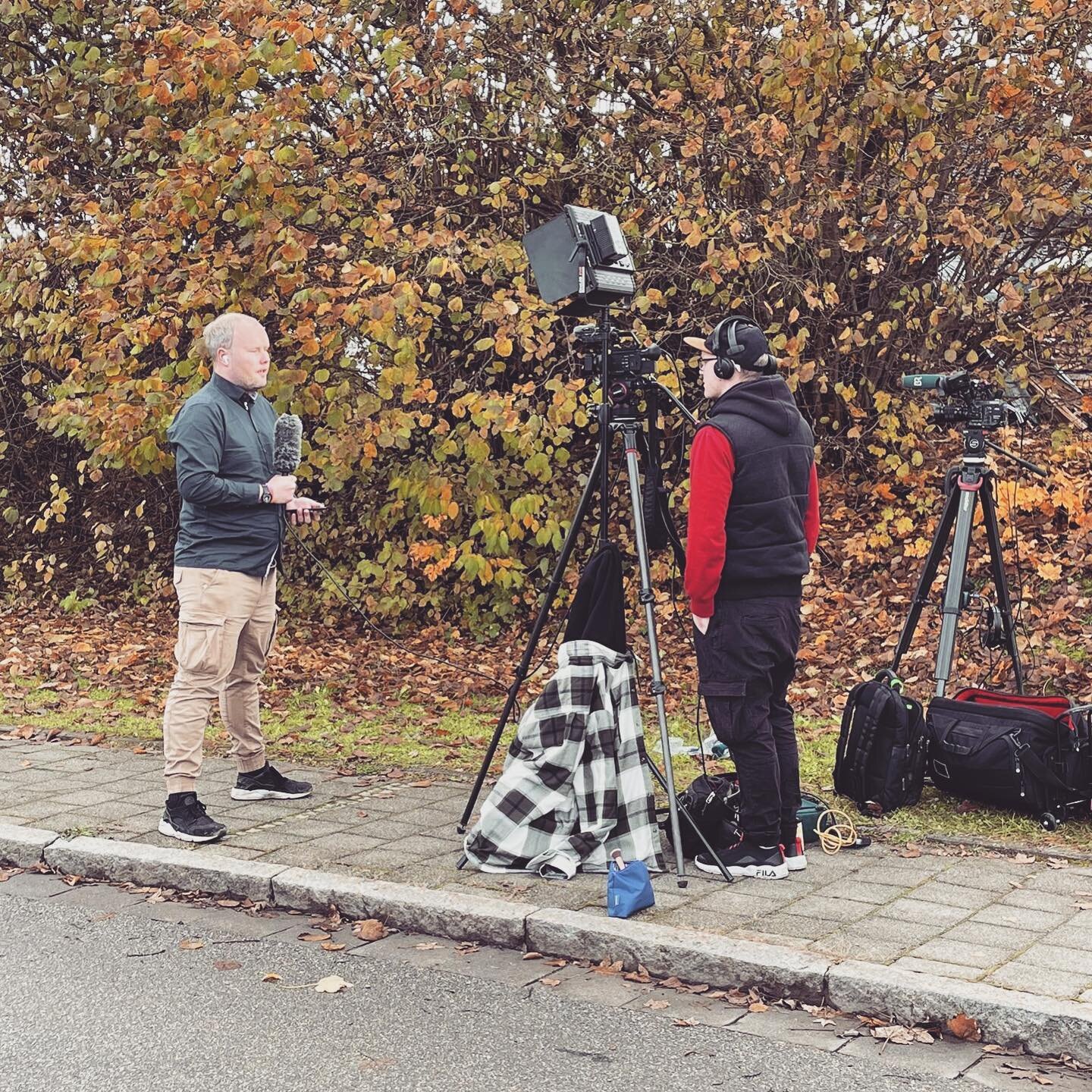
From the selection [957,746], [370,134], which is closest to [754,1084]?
[957,746]

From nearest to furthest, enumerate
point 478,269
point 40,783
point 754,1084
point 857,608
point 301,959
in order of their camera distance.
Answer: point 754,1084, point 301,959, point 40,783, point 478,269, point 857,608

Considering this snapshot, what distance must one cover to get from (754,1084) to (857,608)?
689cm

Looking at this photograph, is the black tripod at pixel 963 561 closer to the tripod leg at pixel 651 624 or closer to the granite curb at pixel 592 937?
the tripod leg at pixel 651 624

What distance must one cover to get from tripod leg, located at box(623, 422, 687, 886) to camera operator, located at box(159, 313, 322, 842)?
1582 mm

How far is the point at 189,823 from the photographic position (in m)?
5.99

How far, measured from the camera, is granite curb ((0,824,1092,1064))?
12.9 ft

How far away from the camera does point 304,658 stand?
1099 centimetres

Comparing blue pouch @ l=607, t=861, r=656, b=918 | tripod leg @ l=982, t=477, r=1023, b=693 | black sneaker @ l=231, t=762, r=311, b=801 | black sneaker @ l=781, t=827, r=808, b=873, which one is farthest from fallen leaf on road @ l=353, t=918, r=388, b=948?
tripod leg @ l=982, t=477, r=1023, b=693

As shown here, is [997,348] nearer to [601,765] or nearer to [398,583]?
[398,583]

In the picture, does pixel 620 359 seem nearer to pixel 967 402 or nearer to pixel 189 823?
pixel 967 402

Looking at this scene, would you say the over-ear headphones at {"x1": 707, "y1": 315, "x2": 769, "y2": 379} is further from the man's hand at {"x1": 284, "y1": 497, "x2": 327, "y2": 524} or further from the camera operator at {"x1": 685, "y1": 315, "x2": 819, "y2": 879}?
the man's hand at {"x1": 284, "y1": 497, "x2": 327, "y2": 524}

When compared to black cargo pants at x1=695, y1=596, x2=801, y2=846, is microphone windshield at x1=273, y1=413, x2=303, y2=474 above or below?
above

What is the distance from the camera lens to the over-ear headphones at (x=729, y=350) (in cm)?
514

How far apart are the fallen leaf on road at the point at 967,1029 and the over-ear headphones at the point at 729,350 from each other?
2.46 m
